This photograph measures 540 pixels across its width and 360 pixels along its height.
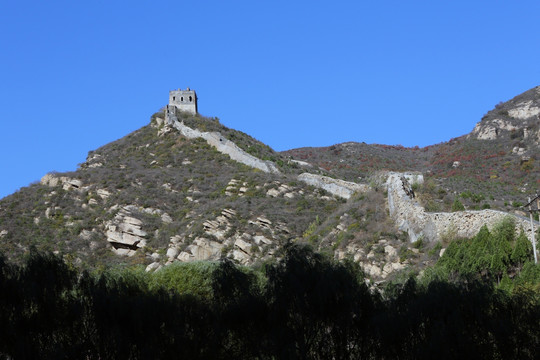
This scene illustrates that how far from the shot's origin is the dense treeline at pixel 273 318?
2158 centimetres

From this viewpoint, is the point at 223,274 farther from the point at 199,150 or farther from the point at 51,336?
the point at 199,150

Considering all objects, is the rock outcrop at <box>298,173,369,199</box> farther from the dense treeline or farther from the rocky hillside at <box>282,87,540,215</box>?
the dense treeline

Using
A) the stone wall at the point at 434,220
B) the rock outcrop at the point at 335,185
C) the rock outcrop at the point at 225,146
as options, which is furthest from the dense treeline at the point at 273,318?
the rock outcrop at the point at 225,146

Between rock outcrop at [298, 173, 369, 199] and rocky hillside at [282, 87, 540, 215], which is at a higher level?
rocky hillside at [282, 87, 540, 215]

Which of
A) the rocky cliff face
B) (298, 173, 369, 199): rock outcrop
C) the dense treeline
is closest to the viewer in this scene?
the dense treeline

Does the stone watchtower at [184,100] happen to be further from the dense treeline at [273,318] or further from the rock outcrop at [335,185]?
the dense treeline at [273,318]

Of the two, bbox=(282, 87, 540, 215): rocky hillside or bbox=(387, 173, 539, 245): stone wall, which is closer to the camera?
bbox=(387, 173, 539, 245): stone wall

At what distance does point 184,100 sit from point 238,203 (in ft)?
112

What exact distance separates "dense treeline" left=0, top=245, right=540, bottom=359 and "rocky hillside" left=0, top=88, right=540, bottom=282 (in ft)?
34.6

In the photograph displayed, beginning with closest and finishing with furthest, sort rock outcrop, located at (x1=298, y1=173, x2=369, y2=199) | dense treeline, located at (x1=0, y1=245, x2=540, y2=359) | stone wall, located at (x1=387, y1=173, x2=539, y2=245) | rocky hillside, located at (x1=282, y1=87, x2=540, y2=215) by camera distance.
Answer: dense treeline, located at (x1=0, y1=245, x2=540, y2=359), stone wall, located at (x1=387, y1=173, x2=539, y2=245), rock outcrop, located at (x1=298, y1=173, x2=369, y2=199), rocky hillside, located at (x1=282, y1=87, x2=540, y2=215)

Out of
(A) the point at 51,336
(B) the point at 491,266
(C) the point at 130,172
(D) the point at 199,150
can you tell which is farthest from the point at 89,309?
(D) the point at 199,150

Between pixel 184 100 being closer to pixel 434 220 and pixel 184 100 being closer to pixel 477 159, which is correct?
pixel 477 159

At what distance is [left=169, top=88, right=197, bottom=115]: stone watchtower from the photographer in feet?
272

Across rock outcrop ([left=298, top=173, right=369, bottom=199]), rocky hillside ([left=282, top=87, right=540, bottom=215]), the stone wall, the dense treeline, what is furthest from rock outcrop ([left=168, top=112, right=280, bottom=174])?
the dense treeline
